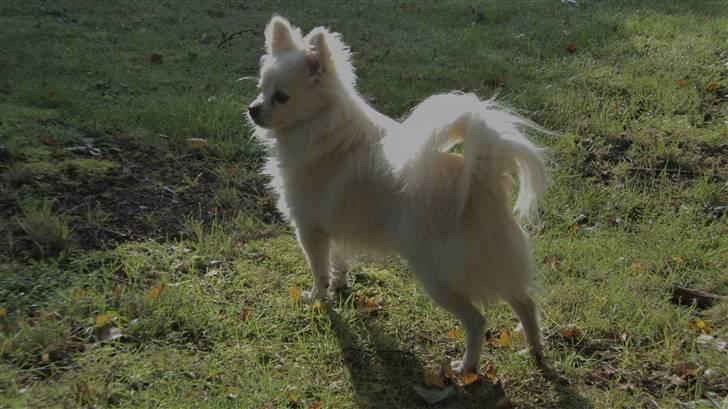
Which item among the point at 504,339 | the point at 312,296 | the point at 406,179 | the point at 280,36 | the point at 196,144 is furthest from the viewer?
the point at 196,144

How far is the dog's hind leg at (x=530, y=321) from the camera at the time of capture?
2.93 m

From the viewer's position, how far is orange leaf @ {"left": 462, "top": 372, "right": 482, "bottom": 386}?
2.86 meters

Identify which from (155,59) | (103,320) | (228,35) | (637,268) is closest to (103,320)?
(103,320)

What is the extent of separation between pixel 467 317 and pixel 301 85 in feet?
5.02

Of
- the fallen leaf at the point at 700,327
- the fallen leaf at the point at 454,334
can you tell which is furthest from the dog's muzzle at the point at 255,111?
the fallen leaf at the point at 700,327

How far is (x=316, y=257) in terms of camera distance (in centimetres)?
352

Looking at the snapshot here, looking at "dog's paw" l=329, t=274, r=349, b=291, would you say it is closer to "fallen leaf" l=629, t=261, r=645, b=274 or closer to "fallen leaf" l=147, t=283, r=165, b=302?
"fallen leaf" l=147, t=283, r=165, b=302

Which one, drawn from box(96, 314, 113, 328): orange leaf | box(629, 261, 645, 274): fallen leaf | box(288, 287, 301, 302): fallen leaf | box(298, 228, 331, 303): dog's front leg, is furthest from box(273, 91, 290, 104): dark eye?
box(629, 261, 645, 274): fallen leaf

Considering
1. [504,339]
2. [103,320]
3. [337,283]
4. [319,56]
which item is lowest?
[337,283]

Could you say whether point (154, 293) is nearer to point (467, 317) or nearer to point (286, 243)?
point (286, 243)

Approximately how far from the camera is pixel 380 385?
2.91 metres

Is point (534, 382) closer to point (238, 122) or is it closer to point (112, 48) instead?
point (238, 122)

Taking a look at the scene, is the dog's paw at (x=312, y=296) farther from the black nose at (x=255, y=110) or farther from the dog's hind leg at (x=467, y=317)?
the black nose at (x=255, y=110)

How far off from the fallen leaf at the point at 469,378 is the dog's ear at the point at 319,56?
5.80 ft
